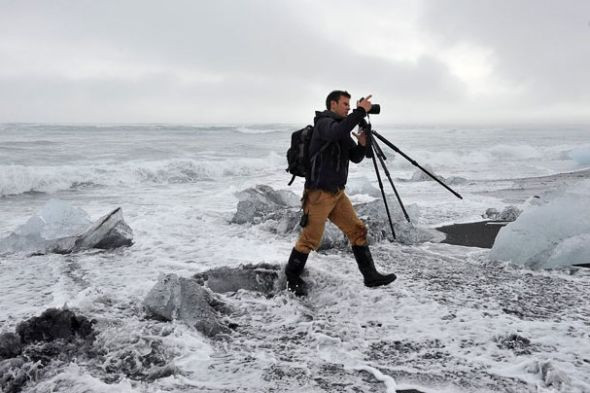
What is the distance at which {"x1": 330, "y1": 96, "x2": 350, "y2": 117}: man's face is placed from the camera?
452 centimetres

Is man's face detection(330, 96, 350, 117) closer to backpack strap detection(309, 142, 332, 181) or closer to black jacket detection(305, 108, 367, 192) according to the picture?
black jacket detection(305, 108, 367, 192)

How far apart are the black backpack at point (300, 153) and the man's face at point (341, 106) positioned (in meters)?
0.29

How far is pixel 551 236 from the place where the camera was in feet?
17.9

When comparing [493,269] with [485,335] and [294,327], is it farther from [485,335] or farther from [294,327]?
[294,327]

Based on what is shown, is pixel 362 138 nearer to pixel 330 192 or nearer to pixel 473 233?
pixel 330 192

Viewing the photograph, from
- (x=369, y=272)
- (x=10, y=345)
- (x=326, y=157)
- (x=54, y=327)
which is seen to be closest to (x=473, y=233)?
(x=369, y=272)

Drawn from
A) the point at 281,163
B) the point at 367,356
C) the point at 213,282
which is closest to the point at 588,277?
the point at 367,356

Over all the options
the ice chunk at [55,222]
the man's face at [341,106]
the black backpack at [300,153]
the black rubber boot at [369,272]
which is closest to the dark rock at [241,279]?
the black rubber boot at [369,272]

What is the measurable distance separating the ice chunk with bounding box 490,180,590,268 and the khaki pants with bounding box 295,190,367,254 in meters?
2.10

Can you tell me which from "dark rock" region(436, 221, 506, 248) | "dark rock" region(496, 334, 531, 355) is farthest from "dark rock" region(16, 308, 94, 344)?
"dark rock" region(436, 221, 506, 248)

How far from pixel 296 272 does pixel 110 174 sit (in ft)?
50.8

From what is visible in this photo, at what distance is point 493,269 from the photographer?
5355 millimetres

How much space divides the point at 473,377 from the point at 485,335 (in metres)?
0.66

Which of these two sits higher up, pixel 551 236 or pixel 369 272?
pixel 551 236
